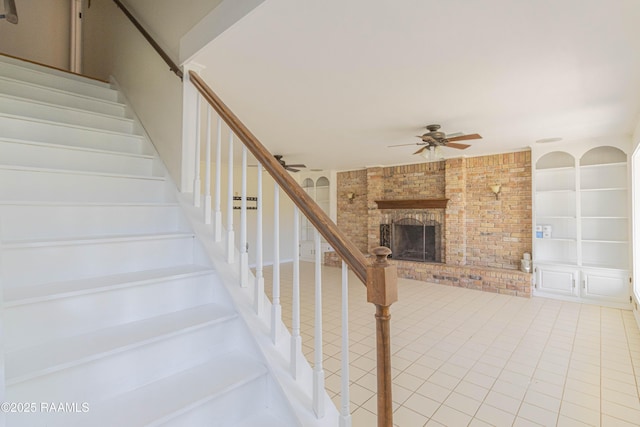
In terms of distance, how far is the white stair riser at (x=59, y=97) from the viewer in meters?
2.35

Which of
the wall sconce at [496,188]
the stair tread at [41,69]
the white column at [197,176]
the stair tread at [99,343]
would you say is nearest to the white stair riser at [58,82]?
the stair tread at [41,69]

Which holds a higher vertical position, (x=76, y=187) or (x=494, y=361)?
(x=76, y=187)

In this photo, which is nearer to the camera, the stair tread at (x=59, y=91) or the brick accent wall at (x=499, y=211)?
the stair tread at (x=59, y=91)

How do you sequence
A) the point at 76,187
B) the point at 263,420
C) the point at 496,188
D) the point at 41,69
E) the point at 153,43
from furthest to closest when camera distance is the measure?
the point at 496,188 → the point at 41,69 → the point at 153,43 → the point at 76,187 → the point at 263,420

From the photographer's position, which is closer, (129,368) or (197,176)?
(129,368)

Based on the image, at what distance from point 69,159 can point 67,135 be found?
30 cm

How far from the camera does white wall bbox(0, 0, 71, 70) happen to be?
12.5 ft

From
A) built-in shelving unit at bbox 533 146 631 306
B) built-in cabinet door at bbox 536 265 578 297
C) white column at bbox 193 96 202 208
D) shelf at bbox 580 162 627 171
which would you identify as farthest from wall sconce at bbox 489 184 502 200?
white column at bbox 193 96 202 208

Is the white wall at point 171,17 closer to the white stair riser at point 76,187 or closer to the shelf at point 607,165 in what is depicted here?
the white stair riser at point 76,187

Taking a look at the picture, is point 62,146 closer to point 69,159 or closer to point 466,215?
point 69,159

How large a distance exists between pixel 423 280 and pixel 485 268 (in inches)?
43.2

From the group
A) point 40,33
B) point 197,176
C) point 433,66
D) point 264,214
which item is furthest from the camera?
point 264,214

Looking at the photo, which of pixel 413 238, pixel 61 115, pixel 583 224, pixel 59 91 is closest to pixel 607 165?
pixel 583 224

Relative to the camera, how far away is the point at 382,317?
1.03 m
